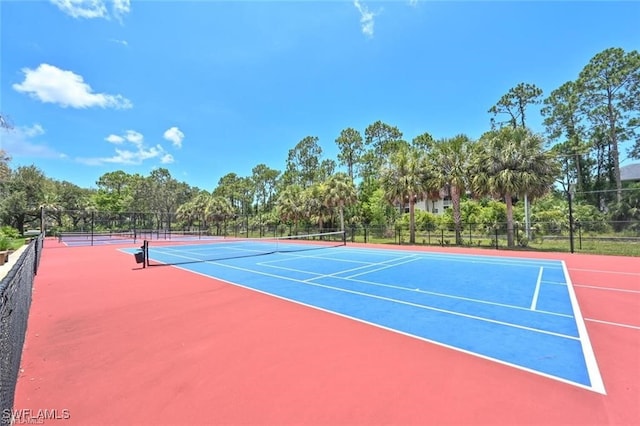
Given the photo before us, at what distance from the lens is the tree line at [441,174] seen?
882 inches

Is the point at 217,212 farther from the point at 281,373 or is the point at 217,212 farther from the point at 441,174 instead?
the point at 281,373

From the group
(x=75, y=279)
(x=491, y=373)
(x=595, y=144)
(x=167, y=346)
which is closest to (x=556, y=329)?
(x=491, y=373)

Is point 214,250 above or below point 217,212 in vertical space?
below

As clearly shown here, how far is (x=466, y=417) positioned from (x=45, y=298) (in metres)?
11.6

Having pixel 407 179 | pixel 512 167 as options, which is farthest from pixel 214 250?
pixel 512 167

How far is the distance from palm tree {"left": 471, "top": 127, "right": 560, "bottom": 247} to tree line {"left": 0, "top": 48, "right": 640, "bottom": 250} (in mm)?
70

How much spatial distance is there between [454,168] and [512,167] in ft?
13.6

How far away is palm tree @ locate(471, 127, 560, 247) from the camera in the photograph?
2102cm

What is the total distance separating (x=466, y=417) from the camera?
336 centimetres

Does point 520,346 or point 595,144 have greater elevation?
point 595,144

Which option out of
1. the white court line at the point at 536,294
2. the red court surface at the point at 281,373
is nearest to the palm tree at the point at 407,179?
the white court line at the point at 536,294

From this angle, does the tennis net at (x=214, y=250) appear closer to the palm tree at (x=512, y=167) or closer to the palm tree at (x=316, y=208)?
the palm tree at (x=316, y=208)

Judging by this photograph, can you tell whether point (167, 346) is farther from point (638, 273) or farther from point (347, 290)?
point (638, 273)

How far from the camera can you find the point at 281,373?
439 centimetres
